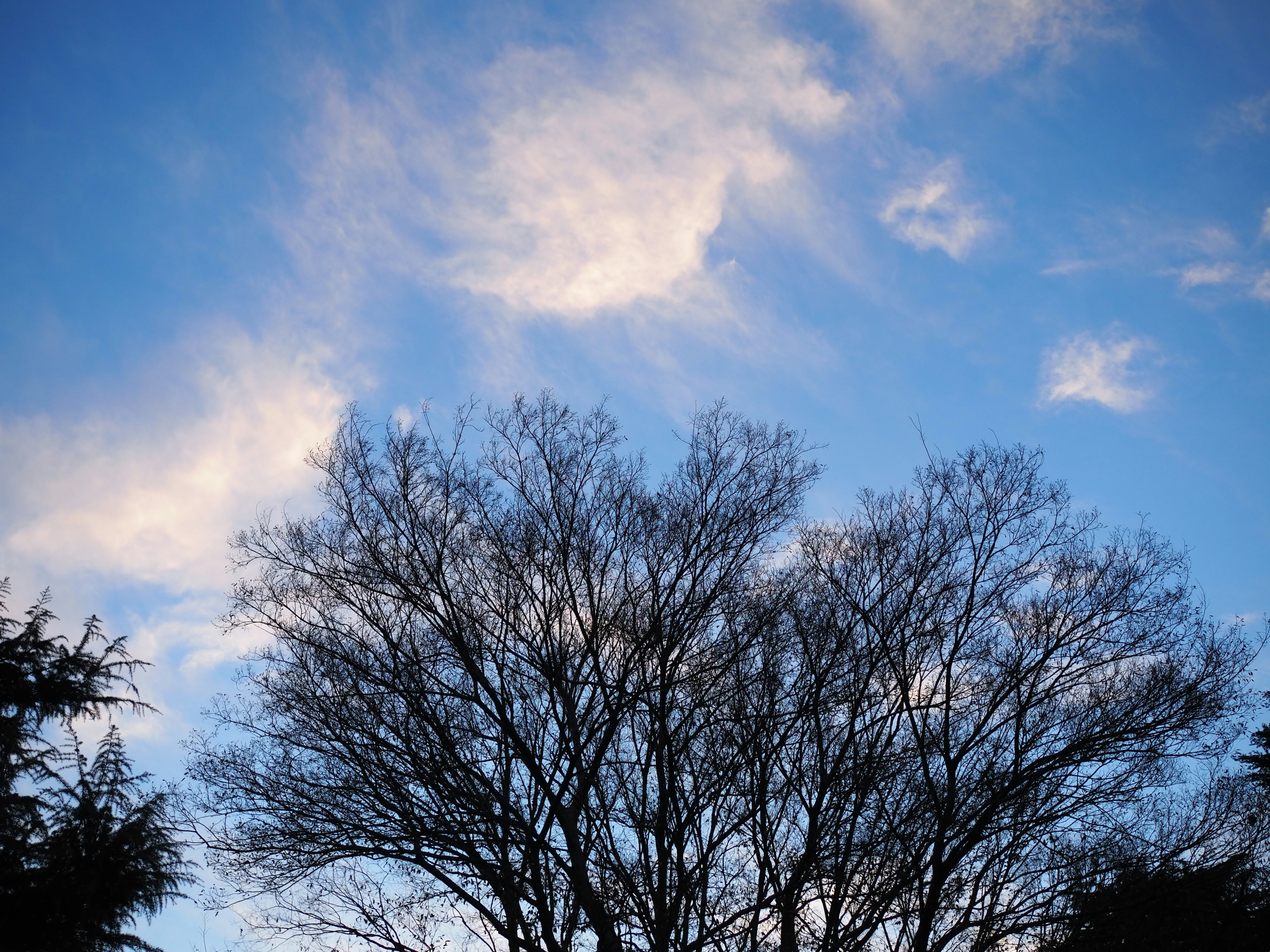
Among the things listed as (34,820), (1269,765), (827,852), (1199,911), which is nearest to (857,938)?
(827,852)

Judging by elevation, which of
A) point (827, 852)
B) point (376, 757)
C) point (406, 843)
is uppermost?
point (376, 757)

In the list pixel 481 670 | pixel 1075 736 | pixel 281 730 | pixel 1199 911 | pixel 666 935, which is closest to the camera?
pixel 666 935

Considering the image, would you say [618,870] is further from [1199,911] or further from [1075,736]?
[1199,911]

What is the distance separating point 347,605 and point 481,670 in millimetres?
1956

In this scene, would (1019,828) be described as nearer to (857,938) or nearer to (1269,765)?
(857,938)

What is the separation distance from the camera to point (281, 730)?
9.44m

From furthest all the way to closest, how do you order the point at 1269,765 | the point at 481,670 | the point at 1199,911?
the point at 1269,765 → the point at 1199,911 → the point at 481,670

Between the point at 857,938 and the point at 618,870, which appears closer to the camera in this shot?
the point at 618,870

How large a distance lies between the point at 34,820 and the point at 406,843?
1100 cm

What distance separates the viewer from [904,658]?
1145 cm

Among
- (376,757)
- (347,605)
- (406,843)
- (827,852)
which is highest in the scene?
(347,605)

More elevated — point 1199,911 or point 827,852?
point 827,852

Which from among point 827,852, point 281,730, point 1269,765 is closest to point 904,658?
point 827,852

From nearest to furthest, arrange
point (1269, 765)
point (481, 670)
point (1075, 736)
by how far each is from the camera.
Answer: point (481, 670), point (1075, 736), point (1269, 765)
